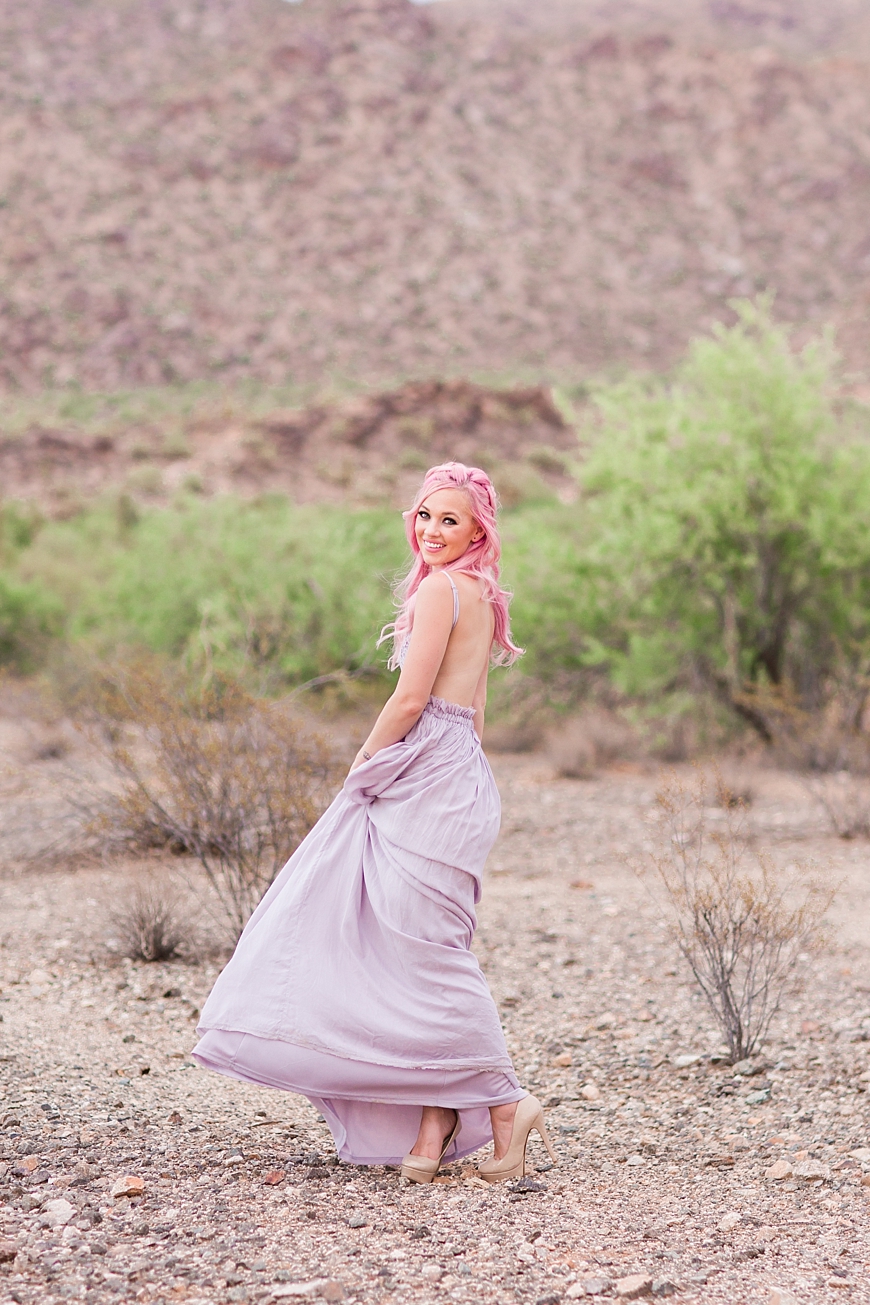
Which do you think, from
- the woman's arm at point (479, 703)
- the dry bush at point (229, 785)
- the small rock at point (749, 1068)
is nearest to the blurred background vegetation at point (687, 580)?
the dry bush at point (229, 785)

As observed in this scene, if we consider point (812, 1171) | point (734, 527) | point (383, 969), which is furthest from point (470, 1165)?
point (734, 527)

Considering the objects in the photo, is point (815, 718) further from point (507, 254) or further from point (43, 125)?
point (43, 125)

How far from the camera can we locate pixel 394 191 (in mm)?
42281

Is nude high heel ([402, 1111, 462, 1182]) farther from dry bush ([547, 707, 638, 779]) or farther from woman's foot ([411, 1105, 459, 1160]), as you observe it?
dry bush ([547, 707, 638, 779])

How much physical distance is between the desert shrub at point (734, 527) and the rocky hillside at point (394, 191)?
24631 mm

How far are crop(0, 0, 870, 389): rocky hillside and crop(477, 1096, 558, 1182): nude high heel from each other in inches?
1336

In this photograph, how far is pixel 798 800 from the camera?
996 centimetres

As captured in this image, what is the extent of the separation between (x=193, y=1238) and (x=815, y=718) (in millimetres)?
8912

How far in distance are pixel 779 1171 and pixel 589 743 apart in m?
8.37

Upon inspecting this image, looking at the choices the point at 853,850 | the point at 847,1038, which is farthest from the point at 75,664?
the point at 847,1038

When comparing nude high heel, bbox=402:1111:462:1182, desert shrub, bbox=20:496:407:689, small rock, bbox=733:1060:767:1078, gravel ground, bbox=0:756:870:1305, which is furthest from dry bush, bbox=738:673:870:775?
nude high heel, bbox=402:1111:462:1182

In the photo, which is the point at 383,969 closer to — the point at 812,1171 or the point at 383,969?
the point at 383,969

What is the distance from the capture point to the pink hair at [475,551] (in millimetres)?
3307

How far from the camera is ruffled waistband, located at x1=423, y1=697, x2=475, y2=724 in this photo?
10.7 ft
